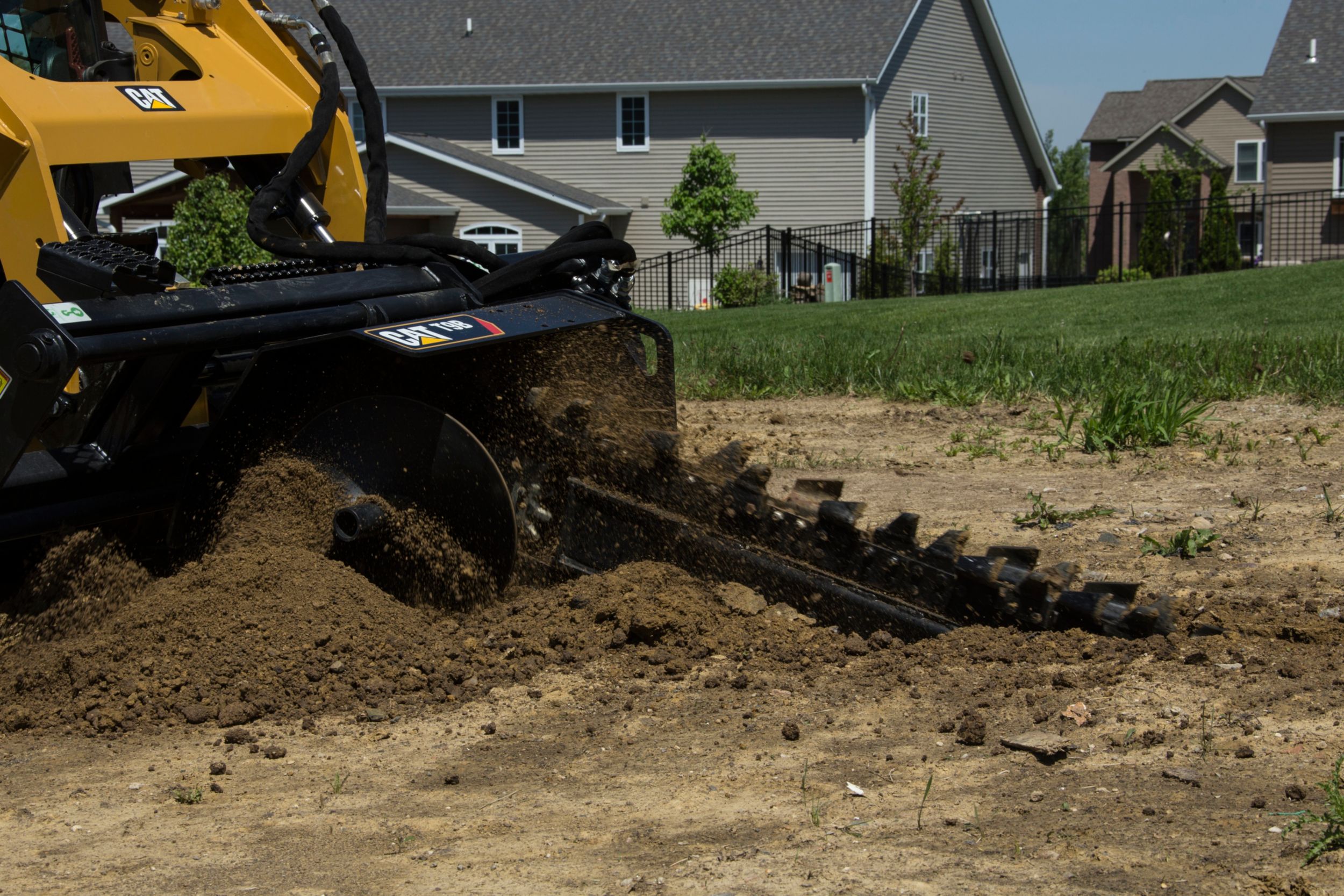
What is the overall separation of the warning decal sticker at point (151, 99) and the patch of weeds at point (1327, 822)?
13.1ft

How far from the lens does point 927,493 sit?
6.11 meters

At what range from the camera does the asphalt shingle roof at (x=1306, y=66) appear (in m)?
31.2

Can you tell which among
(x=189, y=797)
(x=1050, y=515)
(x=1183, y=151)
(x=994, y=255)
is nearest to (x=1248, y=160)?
(x=1183, y=151)

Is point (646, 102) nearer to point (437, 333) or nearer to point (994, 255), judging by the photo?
point (994, 255)

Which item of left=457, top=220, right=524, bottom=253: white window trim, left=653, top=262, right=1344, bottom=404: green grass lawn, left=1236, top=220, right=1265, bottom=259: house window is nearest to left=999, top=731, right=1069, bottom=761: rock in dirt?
left=653, top=262, right=1344, bottom=404: green grass lawn

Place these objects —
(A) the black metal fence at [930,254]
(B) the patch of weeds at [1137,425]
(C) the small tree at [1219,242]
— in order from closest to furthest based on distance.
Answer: (B) the patch of weeds at [1137,425] < (C) the small tree at [1219,242] < (A) the black metal fence at [930,254]

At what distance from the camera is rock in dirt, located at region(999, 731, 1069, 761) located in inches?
121

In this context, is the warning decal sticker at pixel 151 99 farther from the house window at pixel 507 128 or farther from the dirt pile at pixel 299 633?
the house window at pixel 507 128

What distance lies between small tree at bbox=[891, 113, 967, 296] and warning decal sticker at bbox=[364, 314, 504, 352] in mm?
25319

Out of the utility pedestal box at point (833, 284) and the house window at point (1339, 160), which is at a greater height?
the house window at point (1339, 160)

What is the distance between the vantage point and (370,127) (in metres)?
4.95

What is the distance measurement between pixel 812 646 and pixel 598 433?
92 centimetres

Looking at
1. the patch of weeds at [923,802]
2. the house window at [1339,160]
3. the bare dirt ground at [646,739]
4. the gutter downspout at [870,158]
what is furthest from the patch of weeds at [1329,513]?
the house window at [1339,160]

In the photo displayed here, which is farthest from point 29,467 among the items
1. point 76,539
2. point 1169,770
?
point 1169,770
